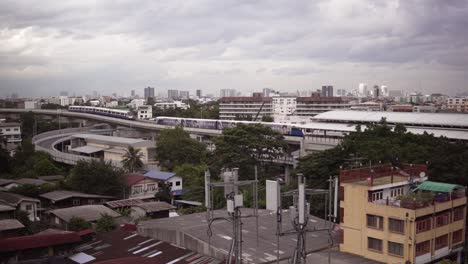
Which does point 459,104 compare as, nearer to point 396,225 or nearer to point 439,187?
point 439,187

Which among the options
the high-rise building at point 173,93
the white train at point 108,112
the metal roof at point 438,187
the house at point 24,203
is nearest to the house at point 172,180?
the house at point 24,203

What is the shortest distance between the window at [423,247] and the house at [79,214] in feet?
22.4

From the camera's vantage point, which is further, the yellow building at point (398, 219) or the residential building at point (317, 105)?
the residential building at point (317, 105)

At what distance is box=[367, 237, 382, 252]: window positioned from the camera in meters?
7.79

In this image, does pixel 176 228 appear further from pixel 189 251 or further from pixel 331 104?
pixel 331 104

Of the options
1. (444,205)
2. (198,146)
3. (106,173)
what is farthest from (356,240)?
(198,146)

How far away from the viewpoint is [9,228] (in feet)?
31.2

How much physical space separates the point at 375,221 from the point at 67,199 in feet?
30.2

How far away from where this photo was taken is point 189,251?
27.3 ft

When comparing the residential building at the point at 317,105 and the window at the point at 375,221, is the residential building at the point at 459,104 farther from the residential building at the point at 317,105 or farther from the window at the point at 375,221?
the window at the point at 375,221

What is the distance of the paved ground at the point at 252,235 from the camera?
7.94 metres

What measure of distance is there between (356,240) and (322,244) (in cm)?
79

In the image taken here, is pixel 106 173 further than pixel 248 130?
No

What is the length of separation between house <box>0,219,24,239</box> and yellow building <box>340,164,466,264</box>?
6576mm
